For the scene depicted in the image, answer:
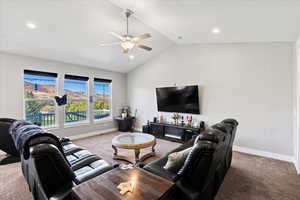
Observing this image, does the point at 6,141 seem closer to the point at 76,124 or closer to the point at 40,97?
the point at 40,97

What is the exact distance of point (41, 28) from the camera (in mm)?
3092

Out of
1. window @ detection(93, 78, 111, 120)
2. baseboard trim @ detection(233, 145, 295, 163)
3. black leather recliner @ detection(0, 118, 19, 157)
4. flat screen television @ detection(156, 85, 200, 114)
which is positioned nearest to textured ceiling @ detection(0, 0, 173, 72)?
window @ detection(93, 78, 111, 120)

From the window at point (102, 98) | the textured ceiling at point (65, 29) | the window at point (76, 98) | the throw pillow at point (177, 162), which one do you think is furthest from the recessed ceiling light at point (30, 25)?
the throw pillow at point (177, 162)

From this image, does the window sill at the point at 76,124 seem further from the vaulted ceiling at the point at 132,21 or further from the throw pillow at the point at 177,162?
the throw pillow at the point at 177,162

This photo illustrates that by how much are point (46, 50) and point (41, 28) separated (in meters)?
0.93

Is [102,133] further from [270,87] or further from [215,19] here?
[270,87]

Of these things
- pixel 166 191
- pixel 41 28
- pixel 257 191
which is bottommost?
pixel 257 191

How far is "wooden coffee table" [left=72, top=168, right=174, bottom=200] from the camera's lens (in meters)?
1.20

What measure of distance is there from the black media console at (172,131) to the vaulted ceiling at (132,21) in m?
2.67

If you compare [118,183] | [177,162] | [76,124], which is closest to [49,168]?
[118,183]

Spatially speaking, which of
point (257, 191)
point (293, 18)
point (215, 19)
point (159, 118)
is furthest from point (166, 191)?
point (159, 118)

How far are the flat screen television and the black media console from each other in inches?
22.3

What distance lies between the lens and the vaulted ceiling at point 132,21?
239 centimetres

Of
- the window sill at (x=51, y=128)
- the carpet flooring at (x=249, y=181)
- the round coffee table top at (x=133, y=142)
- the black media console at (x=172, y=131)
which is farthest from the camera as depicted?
the black media console at (x=172, y=131)
